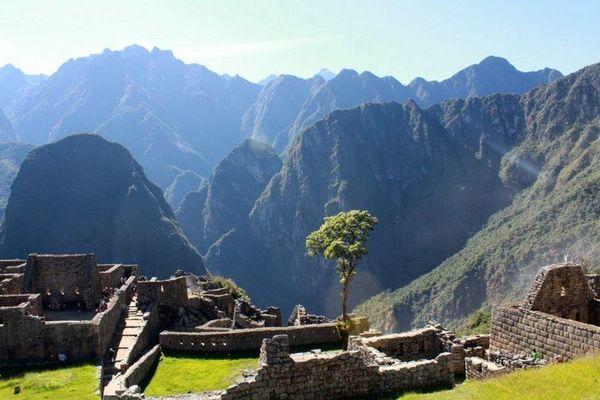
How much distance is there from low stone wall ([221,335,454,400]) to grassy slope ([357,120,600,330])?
11185 centimetres

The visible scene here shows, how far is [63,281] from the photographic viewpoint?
111 ft

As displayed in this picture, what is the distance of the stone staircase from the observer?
956 inches

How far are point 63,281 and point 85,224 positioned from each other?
553 feet

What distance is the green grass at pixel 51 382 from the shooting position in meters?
20.8

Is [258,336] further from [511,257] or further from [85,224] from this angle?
[85,224]

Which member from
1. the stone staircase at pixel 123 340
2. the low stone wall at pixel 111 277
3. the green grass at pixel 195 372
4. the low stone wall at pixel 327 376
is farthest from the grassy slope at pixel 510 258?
the low stone wall at pixel 327 376

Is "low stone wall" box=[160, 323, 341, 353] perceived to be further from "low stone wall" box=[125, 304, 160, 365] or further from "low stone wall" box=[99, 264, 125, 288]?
"low stone wall" box=[99, 264, 125, 288]

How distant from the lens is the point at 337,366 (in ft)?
38.8

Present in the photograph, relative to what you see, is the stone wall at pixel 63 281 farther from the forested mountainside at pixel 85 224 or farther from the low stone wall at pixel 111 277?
the forested mountainside at pixel 85 224

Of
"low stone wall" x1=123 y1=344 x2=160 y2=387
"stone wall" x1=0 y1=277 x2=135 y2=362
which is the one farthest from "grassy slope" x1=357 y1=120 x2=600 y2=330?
"stone wall" x1=0 y1=277 x2=135 y2=362

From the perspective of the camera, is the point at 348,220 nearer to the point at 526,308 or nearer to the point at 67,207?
the point at 526,308

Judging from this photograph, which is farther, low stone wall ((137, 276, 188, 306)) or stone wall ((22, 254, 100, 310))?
low stone wall ((137, 276, 188, 306))

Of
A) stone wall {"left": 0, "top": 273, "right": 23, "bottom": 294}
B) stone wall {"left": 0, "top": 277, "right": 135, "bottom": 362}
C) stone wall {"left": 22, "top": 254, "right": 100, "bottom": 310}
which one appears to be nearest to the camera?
stone wall {"left": 0, "top": 277, "right": 135, "bottom": 362}

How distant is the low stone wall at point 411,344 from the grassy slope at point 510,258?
107 m
